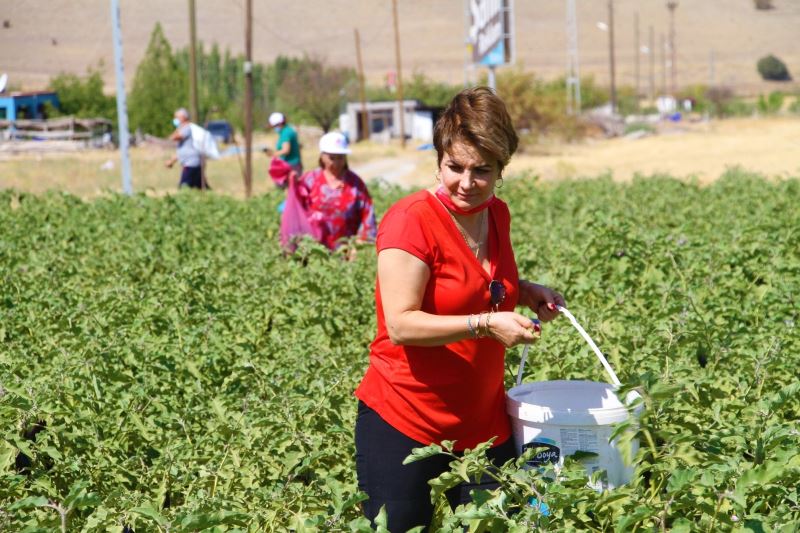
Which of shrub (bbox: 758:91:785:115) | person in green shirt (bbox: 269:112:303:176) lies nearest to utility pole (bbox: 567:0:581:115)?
shrub (bbox: 758:91:785:115)

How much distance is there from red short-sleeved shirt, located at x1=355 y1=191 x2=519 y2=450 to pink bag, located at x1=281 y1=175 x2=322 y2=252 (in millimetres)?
4827

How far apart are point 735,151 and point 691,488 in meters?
28.0

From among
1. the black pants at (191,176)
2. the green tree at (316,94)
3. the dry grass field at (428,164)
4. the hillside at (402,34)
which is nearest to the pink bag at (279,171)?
the black pants at (191,176)

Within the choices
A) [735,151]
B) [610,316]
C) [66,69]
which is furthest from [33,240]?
[66,69]

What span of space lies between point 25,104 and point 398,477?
54.4 meters

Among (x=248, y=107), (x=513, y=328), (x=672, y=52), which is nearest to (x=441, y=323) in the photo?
(x=513, y=328)

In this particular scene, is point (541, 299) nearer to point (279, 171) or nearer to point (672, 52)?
point (279, 171)

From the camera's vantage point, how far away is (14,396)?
12.3 ft

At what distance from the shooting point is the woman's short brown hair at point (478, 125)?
9.70 feet

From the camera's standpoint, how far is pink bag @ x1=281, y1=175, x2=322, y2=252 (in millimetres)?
7992

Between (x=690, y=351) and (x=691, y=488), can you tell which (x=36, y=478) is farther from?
(x=690, y=351)

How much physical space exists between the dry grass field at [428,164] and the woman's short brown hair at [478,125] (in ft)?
57.0

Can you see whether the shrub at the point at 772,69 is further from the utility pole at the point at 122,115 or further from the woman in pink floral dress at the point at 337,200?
the woman in pink floral dress at the point at 337,200

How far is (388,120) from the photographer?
61.3m
